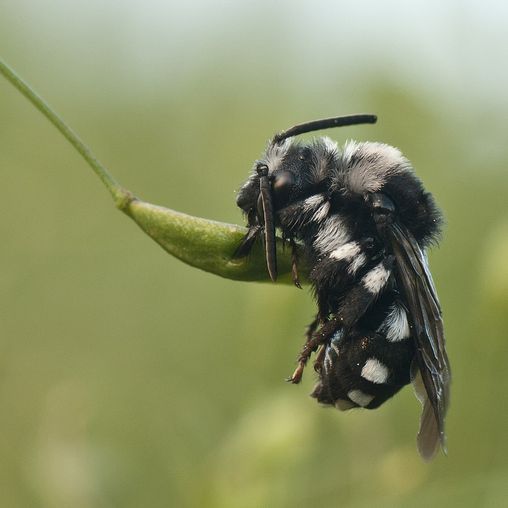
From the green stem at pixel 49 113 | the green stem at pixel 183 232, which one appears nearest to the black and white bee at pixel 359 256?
the green stem at pixel 183 232

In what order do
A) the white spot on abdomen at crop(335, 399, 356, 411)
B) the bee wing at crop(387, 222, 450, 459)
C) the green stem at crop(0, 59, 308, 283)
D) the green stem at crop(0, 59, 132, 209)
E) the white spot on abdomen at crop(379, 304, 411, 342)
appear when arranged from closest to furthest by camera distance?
the green stem at crop(0, 59, 132, 209) → the green stem at crop(0, 59, 308, 283) → the bee wing at crop(387, 222, 450, 459) → the white spot on abdomen at crop(379, 304, 411, 342) → the white spot on abdomen at crop(335, 399, 356, 411)

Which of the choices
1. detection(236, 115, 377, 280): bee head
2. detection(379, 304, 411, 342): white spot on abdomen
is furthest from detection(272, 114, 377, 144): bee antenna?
detection(379, 304, 411, 342): white spot on abdomen

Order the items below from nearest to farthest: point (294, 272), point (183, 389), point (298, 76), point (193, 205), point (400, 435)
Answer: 1. point (294, 272)
2. point (400, 435)
3. point (183, 389)
4. point (193, 205)
5. point (298, 76)

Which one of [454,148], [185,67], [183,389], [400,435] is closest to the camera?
[400,435]

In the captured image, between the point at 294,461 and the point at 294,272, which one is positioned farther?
the point at 294,461

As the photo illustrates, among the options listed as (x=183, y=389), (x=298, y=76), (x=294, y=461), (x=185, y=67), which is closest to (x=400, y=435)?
(x=294, y=461)

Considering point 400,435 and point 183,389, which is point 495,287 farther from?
point 183,389

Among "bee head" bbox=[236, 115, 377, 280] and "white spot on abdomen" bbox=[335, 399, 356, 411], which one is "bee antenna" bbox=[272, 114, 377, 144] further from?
"white spot on abdomen" bbox=[335, 399, 356, 411]
